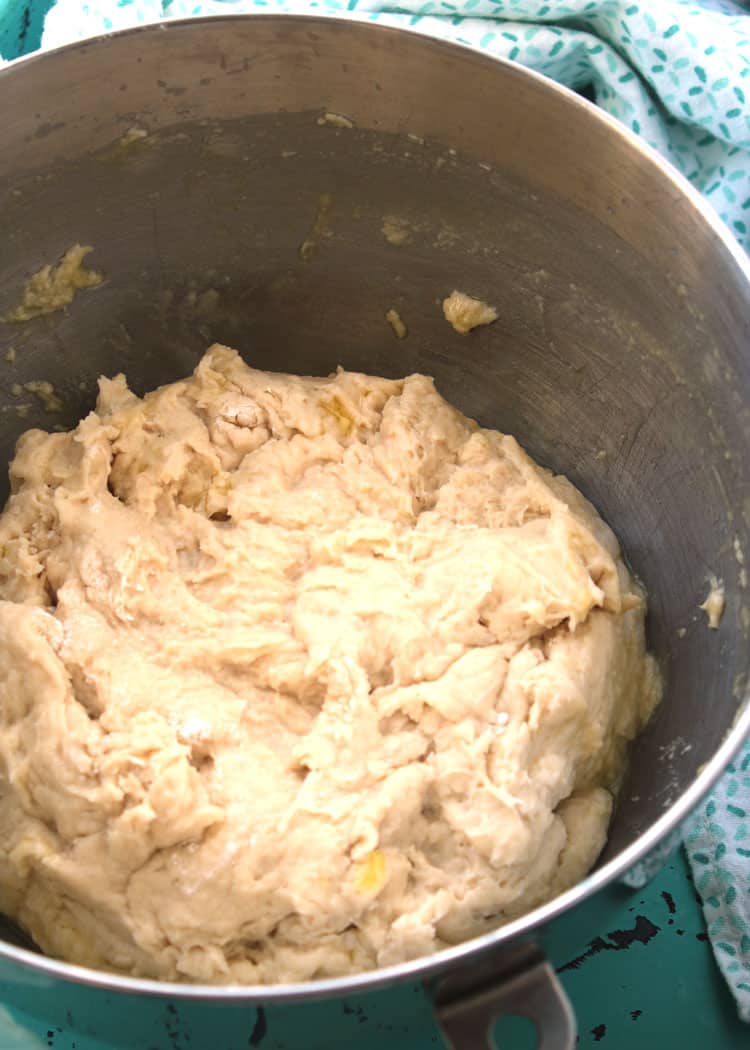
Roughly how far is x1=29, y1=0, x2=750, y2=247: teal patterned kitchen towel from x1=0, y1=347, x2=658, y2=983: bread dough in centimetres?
67

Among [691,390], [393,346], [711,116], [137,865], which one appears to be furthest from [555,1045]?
[711,116]

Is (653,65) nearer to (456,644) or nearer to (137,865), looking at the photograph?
(456,644)

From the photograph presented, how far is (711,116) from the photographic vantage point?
1.89 m

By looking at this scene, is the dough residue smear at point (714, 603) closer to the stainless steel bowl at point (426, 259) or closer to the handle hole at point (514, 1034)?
the stainless steel bowl at point (426, 259)

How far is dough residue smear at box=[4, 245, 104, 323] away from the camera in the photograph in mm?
1773

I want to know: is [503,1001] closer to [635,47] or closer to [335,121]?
[335,121]

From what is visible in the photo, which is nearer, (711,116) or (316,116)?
(316,116)

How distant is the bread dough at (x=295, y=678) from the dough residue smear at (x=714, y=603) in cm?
14

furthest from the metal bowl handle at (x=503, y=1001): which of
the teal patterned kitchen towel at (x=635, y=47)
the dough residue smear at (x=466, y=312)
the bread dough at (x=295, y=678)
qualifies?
the teal patterned kitchen towel at (x=635, y=47)

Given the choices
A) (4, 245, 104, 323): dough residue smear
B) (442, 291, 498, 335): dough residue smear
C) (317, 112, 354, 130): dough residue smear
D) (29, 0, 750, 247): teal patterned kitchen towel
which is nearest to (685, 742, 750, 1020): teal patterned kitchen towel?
(442, 291, 498, 335): dough residue smear

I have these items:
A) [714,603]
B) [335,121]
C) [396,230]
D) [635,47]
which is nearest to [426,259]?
[396,230]

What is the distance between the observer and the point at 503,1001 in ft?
3.33

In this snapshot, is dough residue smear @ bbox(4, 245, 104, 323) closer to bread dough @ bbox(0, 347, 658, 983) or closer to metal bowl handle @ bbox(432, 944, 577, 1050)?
bread dough @ bbox(0, 347, 658, 983)

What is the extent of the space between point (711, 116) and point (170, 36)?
0.99 meters
